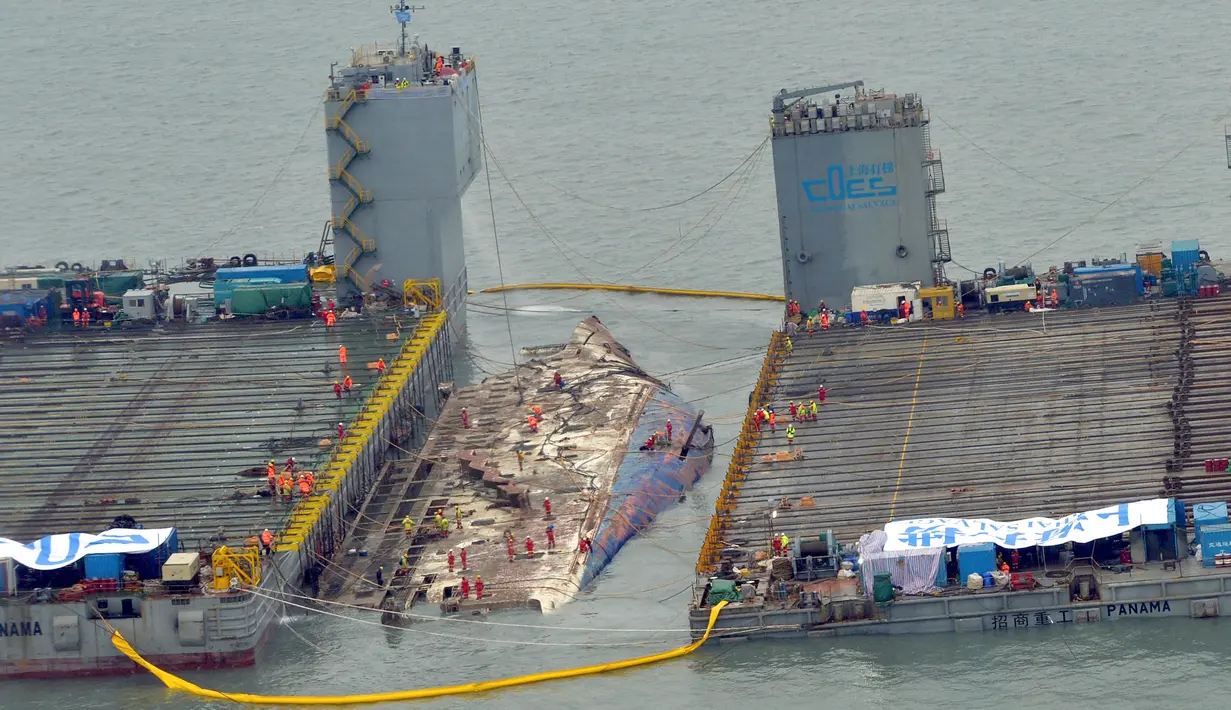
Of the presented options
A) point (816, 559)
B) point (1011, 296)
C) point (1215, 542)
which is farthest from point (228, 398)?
point (1215, 542)

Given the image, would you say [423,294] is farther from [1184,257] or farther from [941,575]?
[941,575]

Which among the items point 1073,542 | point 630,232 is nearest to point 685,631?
point 1073,542

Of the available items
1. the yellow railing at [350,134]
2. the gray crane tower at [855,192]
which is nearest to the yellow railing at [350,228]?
the yellow railing at [350,134]

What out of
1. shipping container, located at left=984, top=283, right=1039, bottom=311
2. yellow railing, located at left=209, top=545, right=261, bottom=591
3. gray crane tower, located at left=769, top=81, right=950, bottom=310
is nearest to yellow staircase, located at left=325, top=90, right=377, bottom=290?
gray crane tower, located at left=769, top=81, right=950, bottom=310

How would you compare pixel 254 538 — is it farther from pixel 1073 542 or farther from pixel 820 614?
pixel 1073 542

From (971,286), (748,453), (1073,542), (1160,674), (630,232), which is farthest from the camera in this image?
(630,232)

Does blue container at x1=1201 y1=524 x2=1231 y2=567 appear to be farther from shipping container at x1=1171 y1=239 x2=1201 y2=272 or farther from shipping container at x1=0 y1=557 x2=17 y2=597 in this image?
shipping container at x1=0 y1=557 x2=17 y2=597

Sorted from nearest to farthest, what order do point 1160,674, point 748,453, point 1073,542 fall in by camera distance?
1. point 1160,674
2. point 1073,542
3. point 748,453

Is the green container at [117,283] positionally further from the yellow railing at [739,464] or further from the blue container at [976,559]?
the blue container at [976,559]
